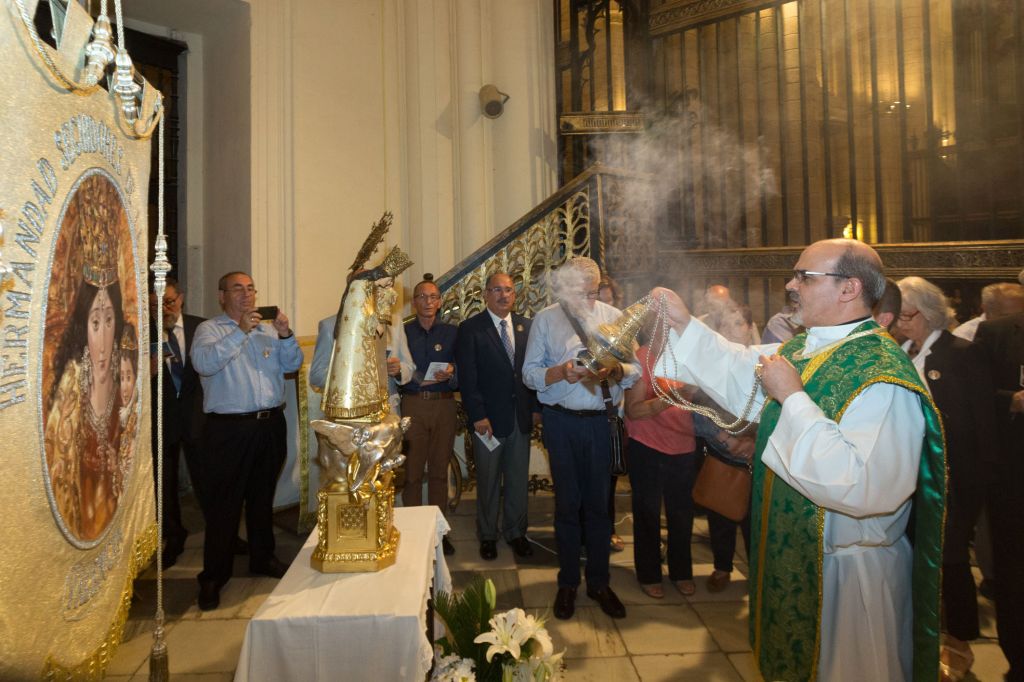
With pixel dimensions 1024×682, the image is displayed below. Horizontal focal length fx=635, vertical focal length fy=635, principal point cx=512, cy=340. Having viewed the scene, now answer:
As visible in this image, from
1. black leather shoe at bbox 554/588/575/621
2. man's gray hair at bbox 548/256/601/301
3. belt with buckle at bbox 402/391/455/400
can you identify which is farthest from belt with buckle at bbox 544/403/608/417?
belt with buckle at bbox 402/391/455/400

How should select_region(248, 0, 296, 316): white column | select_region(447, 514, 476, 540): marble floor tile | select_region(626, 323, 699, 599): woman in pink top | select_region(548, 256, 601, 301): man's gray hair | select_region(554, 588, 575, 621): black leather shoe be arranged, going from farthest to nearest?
1. select_region(248, 0, 296, 316): white column
2. select_region(447, 514, 476, 540): marble floor tile
3. select_region(626, 323, 699, 599): woman in pink top
4. select_region(548, 256, 601, 301): man's gray hair
5. select_region(554, 588, 575, 621): black leather shoe

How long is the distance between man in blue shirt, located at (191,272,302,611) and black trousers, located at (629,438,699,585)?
2374mm

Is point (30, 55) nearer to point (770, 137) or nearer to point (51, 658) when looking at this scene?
point (51, 658)

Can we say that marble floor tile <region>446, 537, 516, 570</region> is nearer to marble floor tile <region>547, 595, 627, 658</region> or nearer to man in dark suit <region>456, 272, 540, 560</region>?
man in dark suit <region>456, 272, 540, 560</region>

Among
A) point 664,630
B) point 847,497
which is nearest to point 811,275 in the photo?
point 847,497

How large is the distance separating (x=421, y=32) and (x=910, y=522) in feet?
21.9

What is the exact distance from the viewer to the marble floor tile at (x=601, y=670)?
3.12 m

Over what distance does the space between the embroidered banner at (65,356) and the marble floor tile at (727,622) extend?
3026 millimetres

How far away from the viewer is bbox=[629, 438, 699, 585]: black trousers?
13.3ft

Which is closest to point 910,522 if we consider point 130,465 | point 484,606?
point 484,606

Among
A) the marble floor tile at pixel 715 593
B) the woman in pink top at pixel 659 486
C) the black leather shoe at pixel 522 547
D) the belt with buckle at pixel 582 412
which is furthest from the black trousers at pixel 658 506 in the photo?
the black leather shoe at pixel 522 547

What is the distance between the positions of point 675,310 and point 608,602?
→ 2.06 metres

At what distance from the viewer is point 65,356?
126 cm

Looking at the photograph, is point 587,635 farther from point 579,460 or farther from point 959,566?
point 959,566
